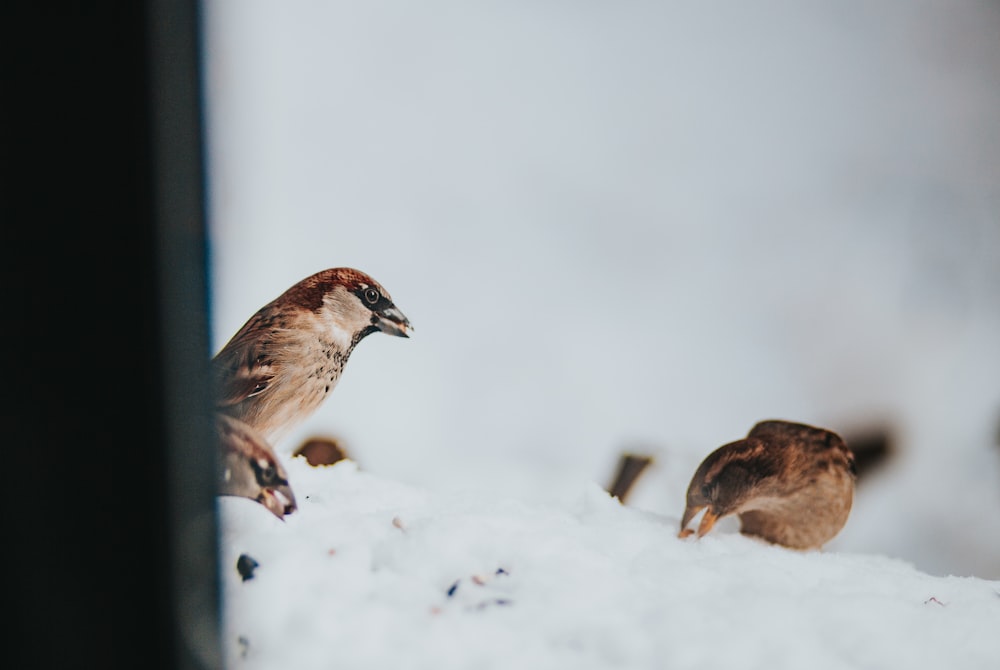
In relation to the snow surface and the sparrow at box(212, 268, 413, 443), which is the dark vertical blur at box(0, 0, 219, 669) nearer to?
the snow surface

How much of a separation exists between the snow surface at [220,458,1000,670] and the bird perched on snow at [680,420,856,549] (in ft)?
0.53

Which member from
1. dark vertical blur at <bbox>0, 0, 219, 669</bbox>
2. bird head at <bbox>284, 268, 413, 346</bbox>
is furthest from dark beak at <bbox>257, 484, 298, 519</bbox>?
bird head at <bbox>284, 268, 413, 346</bbox>

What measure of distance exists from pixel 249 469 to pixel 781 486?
944 millimetres

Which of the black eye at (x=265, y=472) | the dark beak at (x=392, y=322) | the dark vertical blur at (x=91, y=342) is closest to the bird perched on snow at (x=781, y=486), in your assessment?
the dark beak at (x=392, y=322)

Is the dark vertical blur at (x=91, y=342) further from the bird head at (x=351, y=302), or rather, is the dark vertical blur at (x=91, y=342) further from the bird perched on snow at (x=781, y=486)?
the bird perched on snow at (x=781, y=486)

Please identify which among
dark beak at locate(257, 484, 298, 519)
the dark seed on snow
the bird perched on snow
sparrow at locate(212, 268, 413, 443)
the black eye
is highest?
sparrow at locate(212, 268, 413, 443)

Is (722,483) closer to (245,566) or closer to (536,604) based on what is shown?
(536,604)

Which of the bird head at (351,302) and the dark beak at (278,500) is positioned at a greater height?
the bird head at (351,302)

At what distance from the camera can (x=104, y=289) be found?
54cm

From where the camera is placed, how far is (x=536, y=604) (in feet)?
2.37

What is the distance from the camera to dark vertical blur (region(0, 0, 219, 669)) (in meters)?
0.52

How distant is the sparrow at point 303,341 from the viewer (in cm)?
94

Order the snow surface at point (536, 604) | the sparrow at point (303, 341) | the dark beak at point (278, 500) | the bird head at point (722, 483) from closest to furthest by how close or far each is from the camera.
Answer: the snow surface at point (536, 604) → the dark beak at point (278, 500) → the sparrow at point (303, 341) → the bird head at point (722, 483)

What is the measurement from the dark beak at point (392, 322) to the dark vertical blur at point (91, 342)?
404 mm
